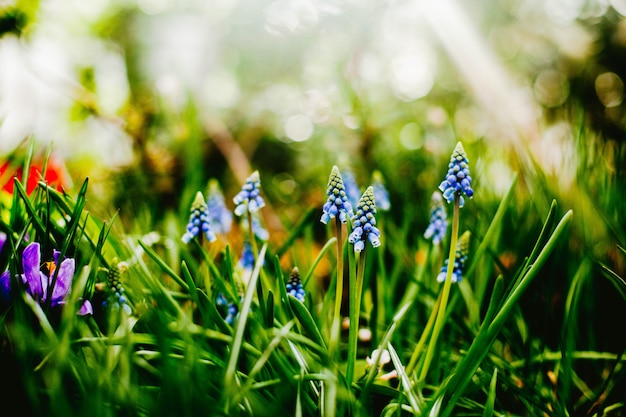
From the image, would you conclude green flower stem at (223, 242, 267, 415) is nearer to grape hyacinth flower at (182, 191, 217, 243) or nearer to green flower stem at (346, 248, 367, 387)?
green flower stem at (346, 248, 367, 387)

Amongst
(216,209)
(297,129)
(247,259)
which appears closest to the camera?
(247,259)

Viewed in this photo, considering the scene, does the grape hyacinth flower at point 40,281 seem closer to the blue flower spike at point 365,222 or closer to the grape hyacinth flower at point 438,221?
the blue flower spike at point 365,222

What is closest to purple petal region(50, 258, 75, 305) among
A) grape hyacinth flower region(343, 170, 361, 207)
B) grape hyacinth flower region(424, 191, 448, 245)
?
grape hyacinth flower region(424, 191, 448, 245)

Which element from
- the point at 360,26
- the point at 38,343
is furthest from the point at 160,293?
the point at 360,26

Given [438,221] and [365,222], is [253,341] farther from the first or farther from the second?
[438,221]

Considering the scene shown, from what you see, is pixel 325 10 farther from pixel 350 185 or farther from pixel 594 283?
pixel 594 283

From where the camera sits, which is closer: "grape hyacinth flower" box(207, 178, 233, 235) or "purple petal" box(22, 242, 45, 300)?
"purple petal" box(22, 242, 45, 300)

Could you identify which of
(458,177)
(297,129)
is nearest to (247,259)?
(458,177)

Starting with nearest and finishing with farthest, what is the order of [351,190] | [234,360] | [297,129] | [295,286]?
[234,360], [295,286], [351,190], [297,129]
